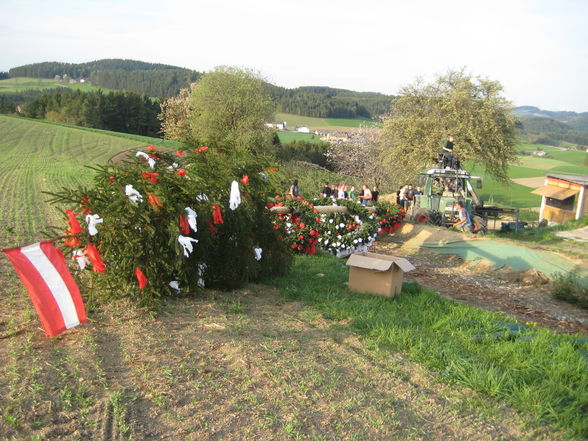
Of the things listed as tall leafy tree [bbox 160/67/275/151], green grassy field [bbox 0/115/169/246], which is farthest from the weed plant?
tall leafy tree [bbox 160/67/275/151]

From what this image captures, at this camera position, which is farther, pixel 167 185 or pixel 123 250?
pixel 167 185

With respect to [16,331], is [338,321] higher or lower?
lower

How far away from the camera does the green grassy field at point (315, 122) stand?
293ft

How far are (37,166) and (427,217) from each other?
2054 cm

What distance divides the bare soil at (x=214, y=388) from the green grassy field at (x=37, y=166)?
1.97m

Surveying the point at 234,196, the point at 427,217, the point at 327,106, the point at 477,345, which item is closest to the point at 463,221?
the point at 427,217

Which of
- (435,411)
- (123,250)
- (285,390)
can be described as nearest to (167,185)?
(123,250)

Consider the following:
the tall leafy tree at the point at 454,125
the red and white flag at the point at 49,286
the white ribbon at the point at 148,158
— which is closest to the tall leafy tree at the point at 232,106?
the tall leafy tree at the point at 454,125

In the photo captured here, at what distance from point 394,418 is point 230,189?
156 inches

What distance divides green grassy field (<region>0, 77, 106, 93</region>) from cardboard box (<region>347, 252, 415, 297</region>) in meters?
115

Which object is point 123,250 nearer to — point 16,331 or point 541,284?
point 16,331

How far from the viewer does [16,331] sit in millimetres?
4355

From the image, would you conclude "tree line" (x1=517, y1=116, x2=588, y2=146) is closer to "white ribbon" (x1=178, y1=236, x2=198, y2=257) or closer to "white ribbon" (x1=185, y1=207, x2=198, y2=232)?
"white ribbon" (x1=185, y1=207, x2=198, y2=232)

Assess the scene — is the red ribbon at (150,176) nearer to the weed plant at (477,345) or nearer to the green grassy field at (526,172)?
the weed plant at (477,345)
